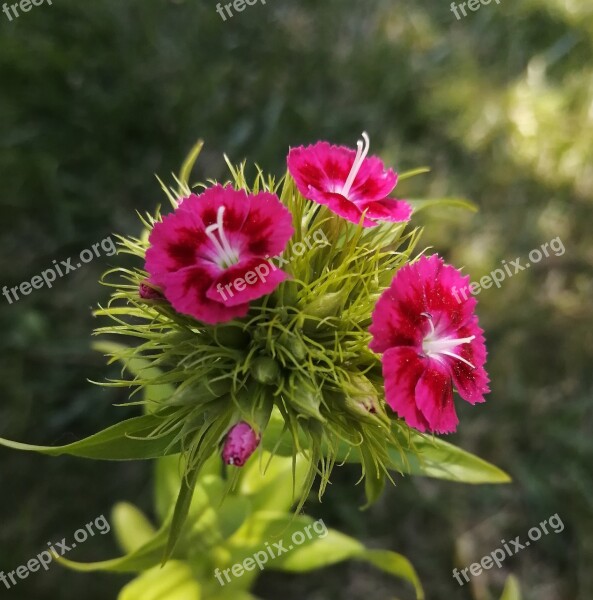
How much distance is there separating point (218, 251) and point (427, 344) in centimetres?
45

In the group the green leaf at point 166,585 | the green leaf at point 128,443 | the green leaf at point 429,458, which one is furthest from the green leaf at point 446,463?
the green leaf at point 166,585

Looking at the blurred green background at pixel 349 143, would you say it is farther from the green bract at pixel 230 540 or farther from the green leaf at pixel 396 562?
the green leaf at pixel 396 562

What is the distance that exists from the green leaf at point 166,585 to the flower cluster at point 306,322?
0.74 m

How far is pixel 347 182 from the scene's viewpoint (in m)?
1.38

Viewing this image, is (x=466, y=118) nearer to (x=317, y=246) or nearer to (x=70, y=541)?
(x=317, y=246)

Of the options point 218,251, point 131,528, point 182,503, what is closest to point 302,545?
point 131,528

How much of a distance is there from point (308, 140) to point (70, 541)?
2.21 m

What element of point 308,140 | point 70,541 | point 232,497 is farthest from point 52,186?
point 232,497

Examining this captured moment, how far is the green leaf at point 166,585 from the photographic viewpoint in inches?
75.0

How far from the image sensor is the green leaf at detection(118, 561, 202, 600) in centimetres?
191

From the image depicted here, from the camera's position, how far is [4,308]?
2.88 metres

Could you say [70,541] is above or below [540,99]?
below

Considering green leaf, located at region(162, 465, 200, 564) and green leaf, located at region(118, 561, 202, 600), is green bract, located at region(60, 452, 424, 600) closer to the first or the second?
green leaf, located at region(118, 561, 202, 600)

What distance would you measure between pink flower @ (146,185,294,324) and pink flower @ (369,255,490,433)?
22 centimetres
